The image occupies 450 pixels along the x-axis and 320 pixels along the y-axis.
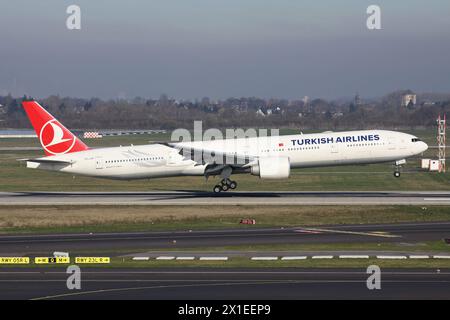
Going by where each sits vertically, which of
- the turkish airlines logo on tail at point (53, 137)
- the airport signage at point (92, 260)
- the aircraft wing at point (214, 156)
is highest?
the turkish airlines logo on tail at point (53, 137)

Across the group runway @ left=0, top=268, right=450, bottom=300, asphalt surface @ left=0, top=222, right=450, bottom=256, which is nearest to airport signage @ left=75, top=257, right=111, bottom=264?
runway @ left=0, top=268, right=450, bottom=300

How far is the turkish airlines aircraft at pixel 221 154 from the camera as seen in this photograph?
233ft

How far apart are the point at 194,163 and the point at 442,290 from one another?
41881 millimetres

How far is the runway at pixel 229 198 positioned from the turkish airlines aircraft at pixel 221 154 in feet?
7.84

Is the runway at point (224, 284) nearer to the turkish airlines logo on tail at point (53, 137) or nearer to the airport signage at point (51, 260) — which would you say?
the airport signage at point (51, 260)

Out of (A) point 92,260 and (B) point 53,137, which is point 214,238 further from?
(B) point 53,137

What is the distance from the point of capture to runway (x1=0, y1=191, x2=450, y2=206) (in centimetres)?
6746

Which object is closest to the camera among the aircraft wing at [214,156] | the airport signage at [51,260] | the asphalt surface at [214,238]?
the airport signage at [51,260]

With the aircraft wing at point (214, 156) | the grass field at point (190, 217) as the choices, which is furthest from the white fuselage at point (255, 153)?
the grass field at point (190, 217)

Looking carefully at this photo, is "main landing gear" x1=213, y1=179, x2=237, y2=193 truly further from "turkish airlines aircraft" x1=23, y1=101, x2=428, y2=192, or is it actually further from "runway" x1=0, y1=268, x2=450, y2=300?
"runway" x1=0, y1=268, x2=450, y2=300

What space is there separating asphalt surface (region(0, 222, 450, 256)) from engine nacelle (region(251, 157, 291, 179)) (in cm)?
1545

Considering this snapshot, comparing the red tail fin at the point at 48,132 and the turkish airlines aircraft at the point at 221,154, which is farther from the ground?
the red tail fin at the point at 48,132

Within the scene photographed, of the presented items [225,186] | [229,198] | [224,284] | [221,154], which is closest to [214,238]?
[224,284]

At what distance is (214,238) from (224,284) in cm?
1533
